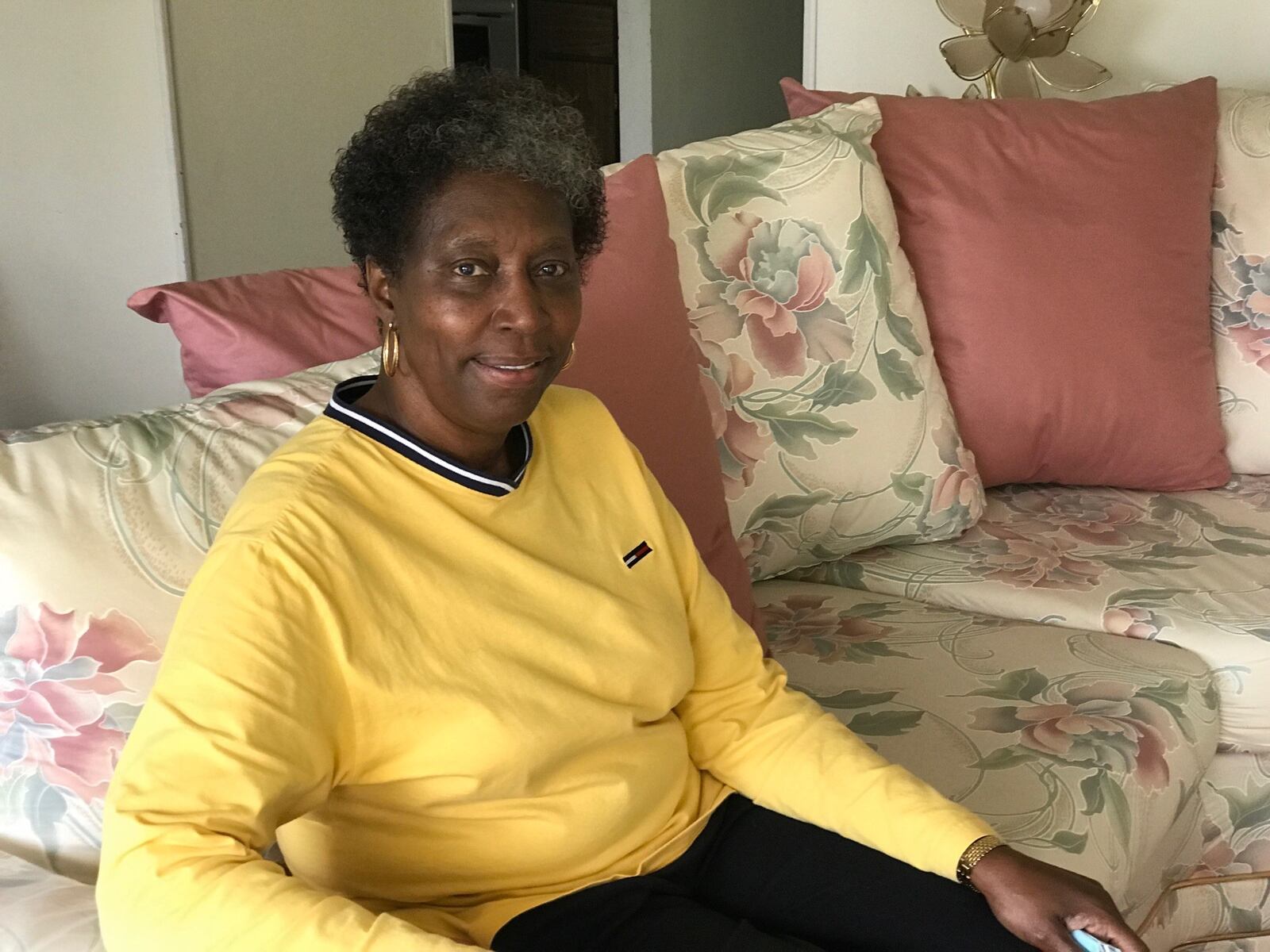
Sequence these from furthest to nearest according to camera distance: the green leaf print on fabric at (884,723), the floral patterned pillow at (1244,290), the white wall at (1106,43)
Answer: the white wall at (1106,43), the floral patterned pillow at (1244,290), the green leaf print on fabric at (884,723)

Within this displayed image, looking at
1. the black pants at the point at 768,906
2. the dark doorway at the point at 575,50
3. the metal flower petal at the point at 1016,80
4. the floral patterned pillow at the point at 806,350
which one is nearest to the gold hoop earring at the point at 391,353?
the black pants at the point at 768,906

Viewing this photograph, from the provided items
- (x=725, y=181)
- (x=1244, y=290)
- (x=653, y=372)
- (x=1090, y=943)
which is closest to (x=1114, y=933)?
(x=1090, y=943)

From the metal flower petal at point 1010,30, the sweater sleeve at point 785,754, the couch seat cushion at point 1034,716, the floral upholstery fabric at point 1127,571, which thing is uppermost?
the metal flower petal at point 1010,30

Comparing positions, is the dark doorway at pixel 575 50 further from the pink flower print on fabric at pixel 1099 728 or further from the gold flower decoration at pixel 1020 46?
the pink flower print on fabric at pixel 1099 728

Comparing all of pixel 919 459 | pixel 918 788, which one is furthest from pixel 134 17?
pixel 918 788

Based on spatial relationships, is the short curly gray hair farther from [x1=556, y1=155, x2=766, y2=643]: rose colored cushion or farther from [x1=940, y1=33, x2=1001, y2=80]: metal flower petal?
[x1=940, y1=33, x2=1001, y2=80]: metal flower petal

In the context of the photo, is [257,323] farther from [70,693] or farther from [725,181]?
[725,181]

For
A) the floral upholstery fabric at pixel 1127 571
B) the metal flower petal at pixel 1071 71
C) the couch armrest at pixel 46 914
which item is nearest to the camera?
the couch armrest at pixel 46 914

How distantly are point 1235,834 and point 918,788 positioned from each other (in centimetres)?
77

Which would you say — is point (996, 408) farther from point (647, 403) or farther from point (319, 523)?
point (319, 523)

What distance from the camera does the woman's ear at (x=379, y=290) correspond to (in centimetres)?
102

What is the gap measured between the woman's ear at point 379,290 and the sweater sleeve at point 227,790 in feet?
0.91

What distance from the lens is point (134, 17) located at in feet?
7.32

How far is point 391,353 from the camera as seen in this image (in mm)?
988
